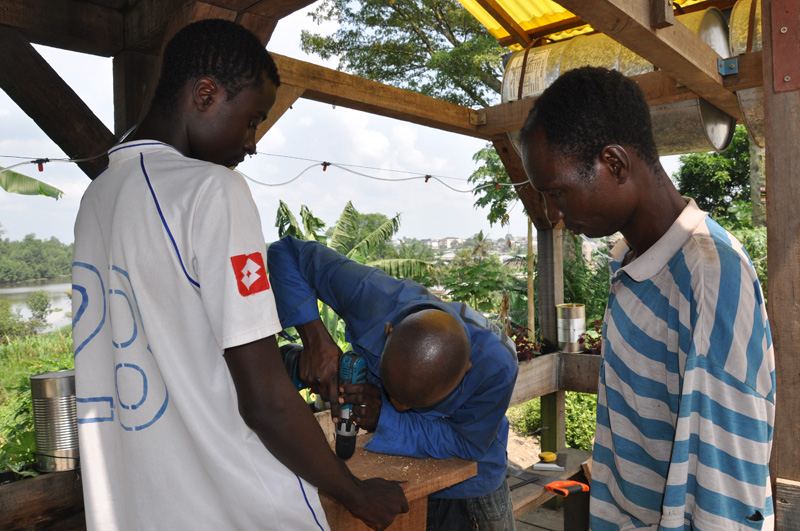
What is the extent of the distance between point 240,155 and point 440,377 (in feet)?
2.70

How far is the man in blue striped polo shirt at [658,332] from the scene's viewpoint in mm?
1021

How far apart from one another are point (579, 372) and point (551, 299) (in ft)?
2.75

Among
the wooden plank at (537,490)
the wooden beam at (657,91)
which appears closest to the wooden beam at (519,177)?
the wooden beam at (657,91)

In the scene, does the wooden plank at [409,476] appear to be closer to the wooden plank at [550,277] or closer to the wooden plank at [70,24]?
the wooden plank at [70,24]

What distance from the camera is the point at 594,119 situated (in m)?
1.29

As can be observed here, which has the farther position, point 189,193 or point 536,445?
point 536,445

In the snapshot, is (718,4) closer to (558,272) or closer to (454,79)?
(558,272)

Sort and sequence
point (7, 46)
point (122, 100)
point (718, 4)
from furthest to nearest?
point (718, 4) < point (122, 100) < point (7, 46)

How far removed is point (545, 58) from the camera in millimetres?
4523

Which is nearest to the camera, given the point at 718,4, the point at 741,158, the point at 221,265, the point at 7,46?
the point at 221,265

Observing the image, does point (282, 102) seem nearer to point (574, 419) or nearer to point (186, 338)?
point (186, 338)

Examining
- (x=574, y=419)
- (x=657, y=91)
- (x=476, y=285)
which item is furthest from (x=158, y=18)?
(x=476, y=285)

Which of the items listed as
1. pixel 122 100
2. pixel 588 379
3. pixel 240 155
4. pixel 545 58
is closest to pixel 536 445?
pixel 588 379

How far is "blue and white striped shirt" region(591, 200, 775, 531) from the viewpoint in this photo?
1.01 meters
